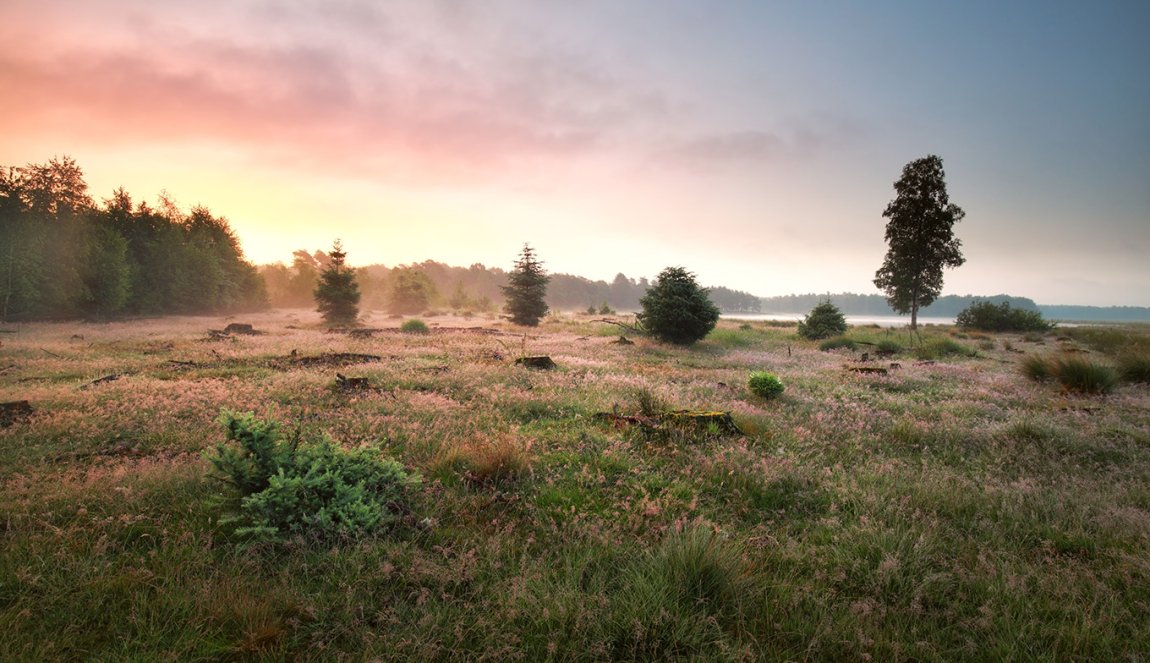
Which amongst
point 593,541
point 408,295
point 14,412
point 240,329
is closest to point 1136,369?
point 593,541

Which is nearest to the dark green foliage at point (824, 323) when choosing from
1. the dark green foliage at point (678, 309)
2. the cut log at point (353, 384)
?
the dark green foliage at point (678, 309)

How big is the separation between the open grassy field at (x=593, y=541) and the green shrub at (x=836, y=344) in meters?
16.4

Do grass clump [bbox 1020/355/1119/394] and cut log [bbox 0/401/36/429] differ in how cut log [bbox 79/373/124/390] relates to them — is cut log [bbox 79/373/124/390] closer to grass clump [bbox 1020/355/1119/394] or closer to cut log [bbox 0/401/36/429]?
cut log [bbox 0/401/36/429]

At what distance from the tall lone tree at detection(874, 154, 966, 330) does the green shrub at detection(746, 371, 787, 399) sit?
3359 cm

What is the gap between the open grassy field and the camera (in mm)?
2922

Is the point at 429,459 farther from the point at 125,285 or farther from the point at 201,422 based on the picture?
the point at 125,285

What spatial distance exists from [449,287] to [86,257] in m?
99.4

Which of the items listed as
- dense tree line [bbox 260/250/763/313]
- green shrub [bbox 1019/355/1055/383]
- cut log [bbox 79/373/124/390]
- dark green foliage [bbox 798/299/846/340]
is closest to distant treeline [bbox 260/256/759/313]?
dense tree line [bbox 260/250/763/313]

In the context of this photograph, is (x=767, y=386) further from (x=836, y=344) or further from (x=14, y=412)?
(x=836, y=344)

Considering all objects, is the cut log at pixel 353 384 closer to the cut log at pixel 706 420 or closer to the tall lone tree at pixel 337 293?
the cut log at pixel 706 420

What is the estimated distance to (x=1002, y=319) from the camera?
127 feet

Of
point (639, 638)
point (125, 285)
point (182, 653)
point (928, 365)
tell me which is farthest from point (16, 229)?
point (928, 365)

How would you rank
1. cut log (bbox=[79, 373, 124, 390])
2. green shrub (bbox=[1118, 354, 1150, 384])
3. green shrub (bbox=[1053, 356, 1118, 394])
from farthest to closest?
green shrub (bbox=[1118, 354, 1150, 384]) < green shrub (bbox=[1053, 356, 1118, 394]) < cut log (bbox=[79, 373, 124, 390])

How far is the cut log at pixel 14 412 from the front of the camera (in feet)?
23.1
